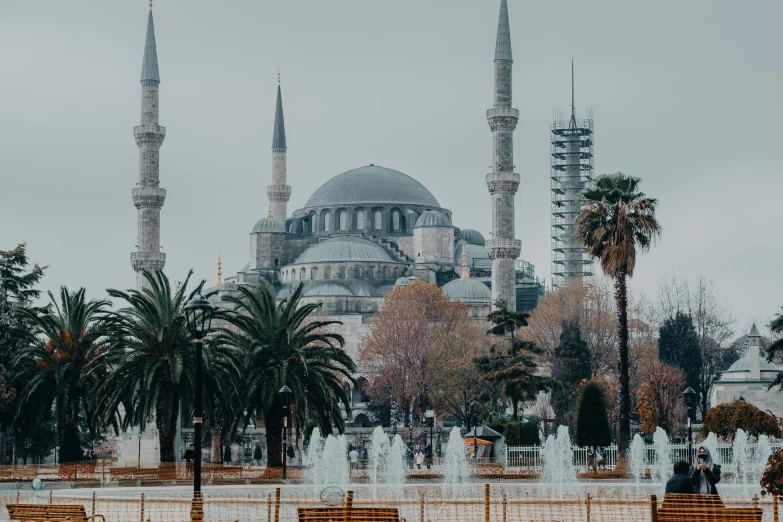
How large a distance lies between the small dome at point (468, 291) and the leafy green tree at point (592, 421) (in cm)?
4453

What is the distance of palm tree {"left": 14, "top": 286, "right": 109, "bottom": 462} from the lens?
1662 inches

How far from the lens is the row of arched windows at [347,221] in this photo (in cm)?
10556

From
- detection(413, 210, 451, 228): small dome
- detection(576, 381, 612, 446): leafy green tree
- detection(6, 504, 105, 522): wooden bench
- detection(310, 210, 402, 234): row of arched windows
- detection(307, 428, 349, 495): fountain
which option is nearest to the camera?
detection(6, 504, 105, 522): wooden bench

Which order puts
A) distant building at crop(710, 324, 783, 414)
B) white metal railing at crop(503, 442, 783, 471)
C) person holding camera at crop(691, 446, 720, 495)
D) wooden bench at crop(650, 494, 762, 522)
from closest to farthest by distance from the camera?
wooden bench at crop(650, 494, 762, 522) < person holding camera at crop(691, 446, 720, 495) < white metal railing at crop(503, 442, 783, 471) < distant building at crop(710, 324, 783, 414)

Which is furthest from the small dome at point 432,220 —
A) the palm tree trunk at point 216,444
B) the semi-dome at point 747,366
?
the palm tree trunk at point 216,444

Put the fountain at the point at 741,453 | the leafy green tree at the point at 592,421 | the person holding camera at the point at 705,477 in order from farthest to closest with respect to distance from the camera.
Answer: the leafy green tree at the point at 592,421, the fountain at the point at 741,453, the person holding camera at the point at 705,477

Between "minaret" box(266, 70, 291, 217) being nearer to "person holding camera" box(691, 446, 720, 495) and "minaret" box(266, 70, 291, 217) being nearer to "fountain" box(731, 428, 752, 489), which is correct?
"fountain" box(731, 428, 752, 489)

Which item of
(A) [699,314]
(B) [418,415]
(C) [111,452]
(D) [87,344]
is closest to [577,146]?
(A) [699,314]

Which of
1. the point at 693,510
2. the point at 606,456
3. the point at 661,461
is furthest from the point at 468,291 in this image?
the point at 693,510

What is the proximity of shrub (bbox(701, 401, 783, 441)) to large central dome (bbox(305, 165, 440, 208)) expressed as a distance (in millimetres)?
60960

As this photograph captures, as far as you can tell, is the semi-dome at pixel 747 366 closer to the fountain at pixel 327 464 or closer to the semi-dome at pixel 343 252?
the fountain at pixel 327 464

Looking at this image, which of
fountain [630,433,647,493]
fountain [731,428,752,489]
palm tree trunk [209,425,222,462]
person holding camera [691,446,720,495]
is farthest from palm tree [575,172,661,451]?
person holding camera [691,446,720,495]

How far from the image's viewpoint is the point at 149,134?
245 ft

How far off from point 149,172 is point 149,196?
146cm
